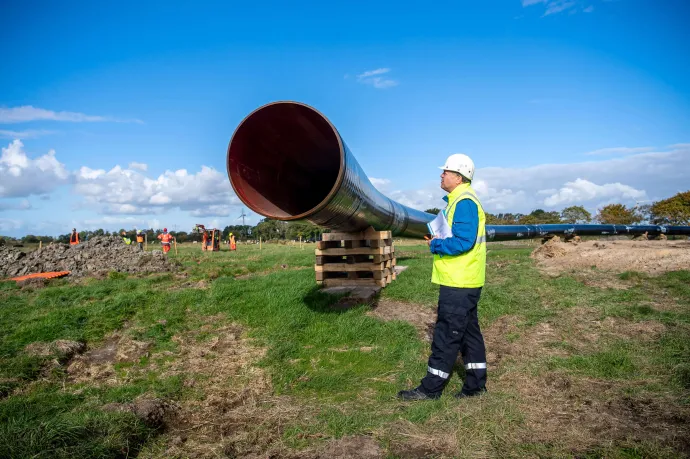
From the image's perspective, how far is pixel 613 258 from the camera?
420 inches

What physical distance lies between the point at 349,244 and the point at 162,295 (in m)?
3.44

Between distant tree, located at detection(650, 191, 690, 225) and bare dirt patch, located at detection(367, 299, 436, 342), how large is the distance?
33538 mm

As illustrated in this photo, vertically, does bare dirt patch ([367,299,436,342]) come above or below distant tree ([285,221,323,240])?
below

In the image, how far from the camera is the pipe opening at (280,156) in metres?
4.77

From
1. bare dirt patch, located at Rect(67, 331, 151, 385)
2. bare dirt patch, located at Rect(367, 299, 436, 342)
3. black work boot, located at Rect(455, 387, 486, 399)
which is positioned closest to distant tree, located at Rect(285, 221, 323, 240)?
bare dirt patch, located at Rect(367, 299, 436, 342)

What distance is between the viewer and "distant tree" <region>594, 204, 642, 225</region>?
39.7 metres

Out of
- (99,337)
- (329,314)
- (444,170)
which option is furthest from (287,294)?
(444,170)

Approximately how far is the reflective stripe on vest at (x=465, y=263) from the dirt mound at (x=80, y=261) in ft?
38.5

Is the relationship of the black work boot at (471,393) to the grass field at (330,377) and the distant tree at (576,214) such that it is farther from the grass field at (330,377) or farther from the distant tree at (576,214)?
the distant tree at (576,214)

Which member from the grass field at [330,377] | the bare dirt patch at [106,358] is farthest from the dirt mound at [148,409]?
the bare dirt patch at [106,358]

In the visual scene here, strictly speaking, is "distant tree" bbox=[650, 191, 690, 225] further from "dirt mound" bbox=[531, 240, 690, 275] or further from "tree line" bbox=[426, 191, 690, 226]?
"dirt mound" bbox=[531, 240, 690, 275]

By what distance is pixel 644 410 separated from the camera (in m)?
3.11

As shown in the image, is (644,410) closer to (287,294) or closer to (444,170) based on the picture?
(444,170)

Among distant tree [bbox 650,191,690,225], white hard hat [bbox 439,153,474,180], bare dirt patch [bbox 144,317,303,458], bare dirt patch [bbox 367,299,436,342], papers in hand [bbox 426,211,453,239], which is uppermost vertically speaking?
distant tree [bbox 650,191,690,225]
